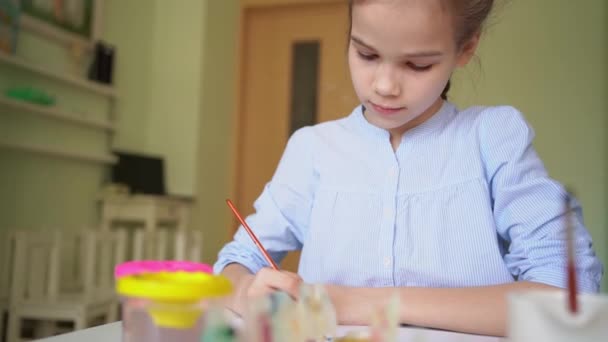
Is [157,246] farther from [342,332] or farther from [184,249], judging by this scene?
[342,332]

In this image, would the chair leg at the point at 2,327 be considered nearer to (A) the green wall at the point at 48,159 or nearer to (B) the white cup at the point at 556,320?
(A) the green wall at the point at 48,159

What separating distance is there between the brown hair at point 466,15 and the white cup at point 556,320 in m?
0.48

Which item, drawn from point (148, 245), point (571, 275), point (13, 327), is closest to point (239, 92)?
point (148, 245)

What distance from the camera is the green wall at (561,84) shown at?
10.5 ft

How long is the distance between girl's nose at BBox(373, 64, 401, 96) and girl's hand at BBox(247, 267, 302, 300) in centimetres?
24

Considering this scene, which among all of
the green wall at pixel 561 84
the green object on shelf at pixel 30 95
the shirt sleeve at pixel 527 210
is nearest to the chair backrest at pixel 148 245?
the green object on shelf at pixel 30 95

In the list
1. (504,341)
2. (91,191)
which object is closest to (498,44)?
(91,191)

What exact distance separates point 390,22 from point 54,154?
2272 millimetres

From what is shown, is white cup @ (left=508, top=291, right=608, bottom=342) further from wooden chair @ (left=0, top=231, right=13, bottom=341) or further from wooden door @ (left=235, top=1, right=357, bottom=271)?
wooden door @ (left=235, top=1, right=357, bottom=271)

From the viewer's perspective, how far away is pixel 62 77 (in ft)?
8.22

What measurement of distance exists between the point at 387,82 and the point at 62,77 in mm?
2213

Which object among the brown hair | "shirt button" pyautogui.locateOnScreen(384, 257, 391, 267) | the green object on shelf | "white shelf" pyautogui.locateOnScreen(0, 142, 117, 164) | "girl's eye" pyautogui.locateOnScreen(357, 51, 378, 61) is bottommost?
"shirt button" pyautogui.locateOnScreen(384, 257, 391, 267)

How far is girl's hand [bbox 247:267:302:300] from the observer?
22.1 inches

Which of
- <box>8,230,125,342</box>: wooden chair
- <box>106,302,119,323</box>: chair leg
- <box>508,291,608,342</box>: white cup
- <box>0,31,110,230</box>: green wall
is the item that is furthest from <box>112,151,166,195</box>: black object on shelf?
<box>508,291,608,342</box>: white cup
